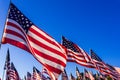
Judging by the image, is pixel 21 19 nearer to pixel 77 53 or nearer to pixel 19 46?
pixel 19 46

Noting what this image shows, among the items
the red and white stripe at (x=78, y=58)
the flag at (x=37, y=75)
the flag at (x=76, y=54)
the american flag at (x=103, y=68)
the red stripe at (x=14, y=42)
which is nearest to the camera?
the red stripe at (x=14, y=42)

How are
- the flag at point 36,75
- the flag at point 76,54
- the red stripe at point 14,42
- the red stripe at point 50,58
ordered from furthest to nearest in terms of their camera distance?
the flag at point 36,75 < the flag at point 76,54 < the red stripe at point 50,58 < the red stripe at point 14,42

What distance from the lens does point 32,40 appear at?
13508 mm

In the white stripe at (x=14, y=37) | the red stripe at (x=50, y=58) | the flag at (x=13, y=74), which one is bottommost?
the red stripe at (x=50, y=58)

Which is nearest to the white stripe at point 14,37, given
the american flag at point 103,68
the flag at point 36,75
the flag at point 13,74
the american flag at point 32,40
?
the american flag at point 32,40

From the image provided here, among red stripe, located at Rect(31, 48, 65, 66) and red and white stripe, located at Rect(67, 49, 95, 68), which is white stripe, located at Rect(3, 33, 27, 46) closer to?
red stripe, located at Rect(31, 48, 65, 66)

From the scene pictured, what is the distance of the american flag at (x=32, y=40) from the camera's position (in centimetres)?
1262

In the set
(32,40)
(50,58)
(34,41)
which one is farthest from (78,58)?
(32,40)

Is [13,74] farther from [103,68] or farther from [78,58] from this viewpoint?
[78,58]

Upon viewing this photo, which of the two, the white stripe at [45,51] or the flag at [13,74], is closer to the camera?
the white stripe at [45,51]

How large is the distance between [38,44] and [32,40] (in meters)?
0.40

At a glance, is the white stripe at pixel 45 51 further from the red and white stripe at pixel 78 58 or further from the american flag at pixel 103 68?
the american flag at pixel 103 68

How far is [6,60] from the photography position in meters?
33.7

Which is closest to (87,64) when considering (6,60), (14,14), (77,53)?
(77,53)
